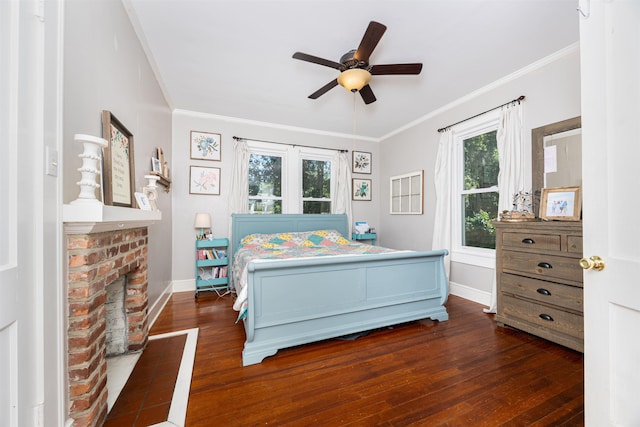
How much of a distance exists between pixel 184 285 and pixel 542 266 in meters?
4.19

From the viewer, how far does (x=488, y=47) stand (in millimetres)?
2344

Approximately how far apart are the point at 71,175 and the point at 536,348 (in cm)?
332

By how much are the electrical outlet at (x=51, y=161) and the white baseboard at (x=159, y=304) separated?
198 cm

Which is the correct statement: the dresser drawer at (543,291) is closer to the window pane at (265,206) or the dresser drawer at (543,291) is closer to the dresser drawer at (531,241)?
the dresser drawer at (531,241)

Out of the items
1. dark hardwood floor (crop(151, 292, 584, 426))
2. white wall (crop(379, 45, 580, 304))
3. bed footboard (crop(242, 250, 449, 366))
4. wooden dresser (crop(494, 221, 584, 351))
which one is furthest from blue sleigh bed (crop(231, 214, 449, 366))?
white wall (crop(379, 45, 580, 304))

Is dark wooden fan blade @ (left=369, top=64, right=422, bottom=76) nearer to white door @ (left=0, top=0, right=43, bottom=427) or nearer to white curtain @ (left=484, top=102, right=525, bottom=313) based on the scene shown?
white curtain @ (left=484, top=102, right=525, bottom=313)

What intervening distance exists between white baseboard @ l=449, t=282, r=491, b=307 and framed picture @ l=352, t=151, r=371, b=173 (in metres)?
2.45

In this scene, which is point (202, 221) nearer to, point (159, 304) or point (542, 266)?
point (159, 304)

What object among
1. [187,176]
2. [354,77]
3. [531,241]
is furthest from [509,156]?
[187,176]

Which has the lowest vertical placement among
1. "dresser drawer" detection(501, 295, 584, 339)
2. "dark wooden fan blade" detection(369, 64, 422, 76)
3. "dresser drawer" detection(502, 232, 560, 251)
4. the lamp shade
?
"dresser drawer" detection(501, 295, 584, 339)

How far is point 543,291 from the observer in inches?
86.1

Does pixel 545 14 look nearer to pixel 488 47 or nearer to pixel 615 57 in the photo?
pixel 488 47

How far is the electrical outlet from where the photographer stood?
3.23 ft

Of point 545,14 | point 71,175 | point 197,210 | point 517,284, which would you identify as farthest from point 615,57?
point 197,210
